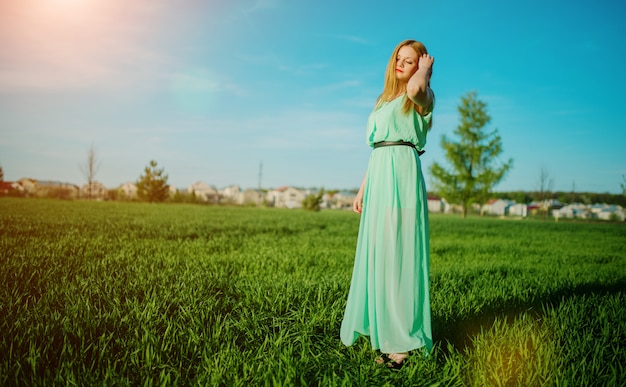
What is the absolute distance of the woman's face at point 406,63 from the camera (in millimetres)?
2633

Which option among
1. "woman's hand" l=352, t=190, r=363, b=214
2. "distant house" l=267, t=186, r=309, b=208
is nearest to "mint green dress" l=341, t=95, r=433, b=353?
"woman's hand" l=352, t=190, r=363, b=214

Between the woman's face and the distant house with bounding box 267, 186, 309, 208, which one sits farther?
the distant house with bounding box 267, 186, 309, 208

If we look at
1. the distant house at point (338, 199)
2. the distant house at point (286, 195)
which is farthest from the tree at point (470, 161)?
the distant house at point (286, 195)

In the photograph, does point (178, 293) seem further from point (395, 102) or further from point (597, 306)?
point (597, 306)

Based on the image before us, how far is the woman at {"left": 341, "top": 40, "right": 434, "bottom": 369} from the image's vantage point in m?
2.56

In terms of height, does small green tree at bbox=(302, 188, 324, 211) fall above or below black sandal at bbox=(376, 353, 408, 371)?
above

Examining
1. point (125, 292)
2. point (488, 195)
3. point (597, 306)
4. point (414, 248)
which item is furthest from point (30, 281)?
point (488, 195)

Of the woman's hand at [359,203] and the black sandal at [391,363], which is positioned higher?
the woman's hand at [359,203]

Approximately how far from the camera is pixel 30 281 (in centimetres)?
426

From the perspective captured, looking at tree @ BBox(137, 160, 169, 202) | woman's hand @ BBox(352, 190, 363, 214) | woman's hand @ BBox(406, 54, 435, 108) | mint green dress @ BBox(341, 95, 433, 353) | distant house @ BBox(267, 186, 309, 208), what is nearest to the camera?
woman's hand @ BBox(406, 54, 435, 108)

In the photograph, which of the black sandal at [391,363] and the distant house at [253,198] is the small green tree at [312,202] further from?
the black sandal at [391,363]

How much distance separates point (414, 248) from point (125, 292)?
2988 millimetres

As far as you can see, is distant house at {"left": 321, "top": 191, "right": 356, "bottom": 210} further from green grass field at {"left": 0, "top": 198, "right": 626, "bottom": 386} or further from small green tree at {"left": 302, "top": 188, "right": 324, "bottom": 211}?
green grass field at {"left": 0, "top": 198, "right": 626, "bottom": 386}

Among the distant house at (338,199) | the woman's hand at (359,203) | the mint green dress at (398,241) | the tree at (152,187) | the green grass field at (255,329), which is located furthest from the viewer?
the distant house at (338,199)
